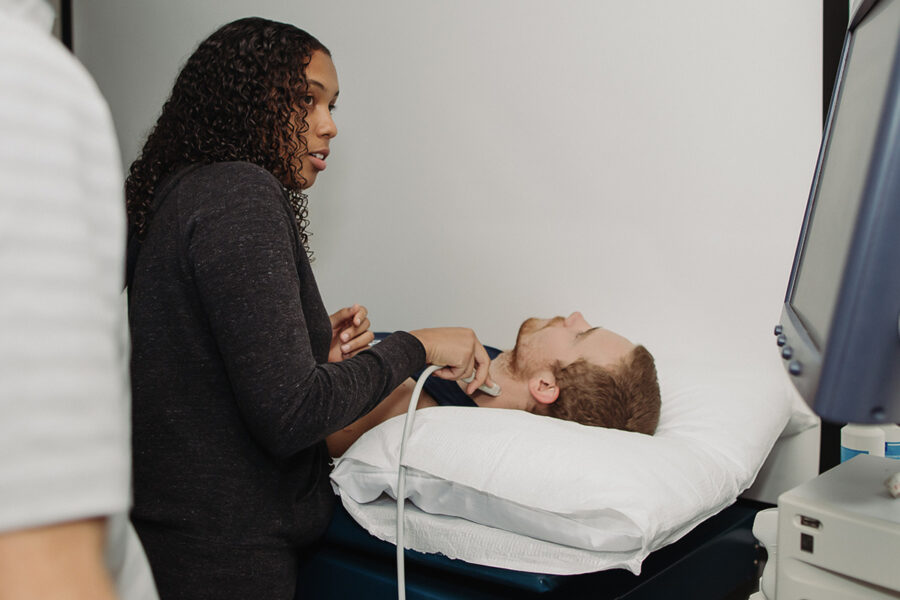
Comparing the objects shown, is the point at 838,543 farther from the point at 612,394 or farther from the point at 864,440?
the point at 612,394

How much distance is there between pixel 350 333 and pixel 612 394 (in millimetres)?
483

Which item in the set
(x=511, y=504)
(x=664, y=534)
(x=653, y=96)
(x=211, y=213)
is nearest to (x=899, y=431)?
(x=664, y=534)

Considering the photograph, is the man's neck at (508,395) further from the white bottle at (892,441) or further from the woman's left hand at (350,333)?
the white bottle at (892,441)

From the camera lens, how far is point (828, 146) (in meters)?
0.81

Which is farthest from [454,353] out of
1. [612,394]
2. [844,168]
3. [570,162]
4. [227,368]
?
[844,168]

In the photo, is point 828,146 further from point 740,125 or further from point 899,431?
point 740,125

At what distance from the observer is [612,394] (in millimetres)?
1342

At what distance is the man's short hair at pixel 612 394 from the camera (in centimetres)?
134

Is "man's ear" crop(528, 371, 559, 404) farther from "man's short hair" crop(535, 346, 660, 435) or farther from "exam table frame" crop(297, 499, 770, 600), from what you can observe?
"exam table frame" crop(297, 499, 770, 600)

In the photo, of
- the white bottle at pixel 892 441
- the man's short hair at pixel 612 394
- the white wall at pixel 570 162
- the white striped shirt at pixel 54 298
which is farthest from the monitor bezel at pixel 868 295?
the white wall at pixel 570 162

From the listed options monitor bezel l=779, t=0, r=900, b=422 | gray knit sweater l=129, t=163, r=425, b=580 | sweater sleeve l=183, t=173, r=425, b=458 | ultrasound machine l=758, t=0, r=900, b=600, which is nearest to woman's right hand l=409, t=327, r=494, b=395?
gray knit sweater l=129, t=163, r=425, b=580

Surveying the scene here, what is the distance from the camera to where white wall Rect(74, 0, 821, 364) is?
4.69 feet

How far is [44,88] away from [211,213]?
0.68 m

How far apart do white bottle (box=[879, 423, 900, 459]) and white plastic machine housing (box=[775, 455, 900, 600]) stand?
40cm
